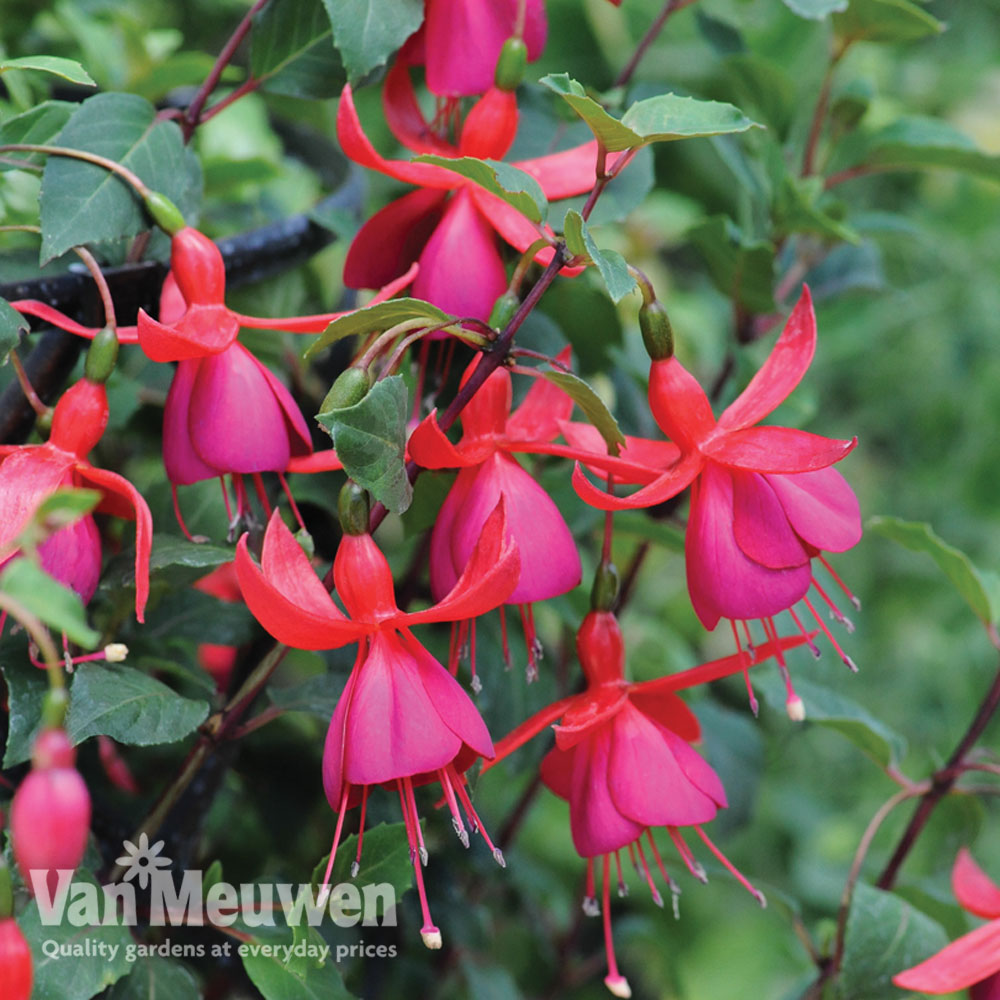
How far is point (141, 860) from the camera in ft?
1.68

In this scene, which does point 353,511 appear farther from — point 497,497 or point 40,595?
point 40,595

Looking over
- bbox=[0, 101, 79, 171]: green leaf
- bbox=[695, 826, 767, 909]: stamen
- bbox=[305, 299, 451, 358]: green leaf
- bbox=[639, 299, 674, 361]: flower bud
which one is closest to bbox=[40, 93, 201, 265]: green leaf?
bbox=[0, 101, 79, 171]: green leaf

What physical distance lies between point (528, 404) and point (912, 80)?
1799mm

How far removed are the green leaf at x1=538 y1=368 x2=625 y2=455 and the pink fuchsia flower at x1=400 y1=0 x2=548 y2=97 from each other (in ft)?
0.56

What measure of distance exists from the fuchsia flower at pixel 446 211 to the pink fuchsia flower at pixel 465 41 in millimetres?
15

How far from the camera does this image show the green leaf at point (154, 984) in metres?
0.48

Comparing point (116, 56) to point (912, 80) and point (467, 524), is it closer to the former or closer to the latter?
point (467, 524)

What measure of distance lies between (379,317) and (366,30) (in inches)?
6.7

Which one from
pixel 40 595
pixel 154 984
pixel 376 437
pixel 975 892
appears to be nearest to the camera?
pixel 40 595

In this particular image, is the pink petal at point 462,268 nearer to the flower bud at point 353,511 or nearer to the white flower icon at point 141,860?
the flower bud at point 353,511

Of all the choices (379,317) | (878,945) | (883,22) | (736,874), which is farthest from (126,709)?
(883,22)

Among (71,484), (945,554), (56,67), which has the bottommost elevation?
(945,554)

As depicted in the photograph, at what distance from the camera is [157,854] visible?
529 millimetres

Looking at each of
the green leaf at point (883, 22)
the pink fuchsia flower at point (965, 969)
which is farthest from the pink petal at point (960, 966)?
the green leaf at point (883, 22)
